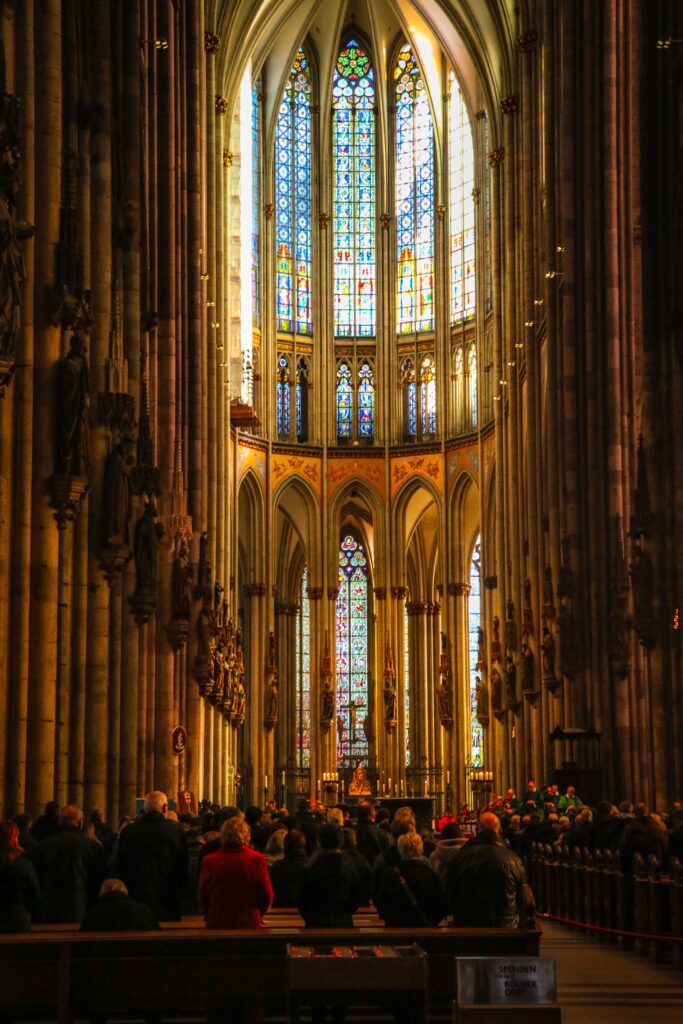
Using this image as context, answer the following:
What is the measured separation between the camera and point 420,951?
8.34m

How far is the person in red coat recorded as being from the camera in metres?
10.5

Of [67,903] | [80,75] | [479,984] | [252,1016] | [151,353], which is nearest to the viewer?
[479,984]

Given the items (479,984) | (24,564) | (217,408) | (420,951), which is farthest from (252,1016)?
(217,408)

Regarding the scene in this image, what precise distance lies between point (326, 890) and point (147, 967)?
2079 millimetres

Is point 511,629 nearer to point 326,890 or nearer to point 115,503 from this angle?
point 115,503

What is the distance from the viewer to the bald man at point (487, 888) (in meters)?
11.0

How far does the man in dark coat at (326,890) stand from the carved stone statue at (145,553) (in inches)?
543

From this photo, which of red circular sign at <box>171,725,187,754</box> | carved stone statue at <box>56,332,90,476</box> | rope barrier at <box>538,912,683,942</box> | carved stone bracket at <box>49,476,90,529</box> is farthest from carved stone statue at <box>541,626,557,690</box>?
carved stone bracket at <box>49,476,90,529</box>

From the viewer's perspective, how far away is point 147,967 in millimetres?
9180

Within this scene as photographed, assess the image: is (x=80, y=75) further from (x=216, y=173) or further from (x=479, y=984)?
(x=216, y=173)

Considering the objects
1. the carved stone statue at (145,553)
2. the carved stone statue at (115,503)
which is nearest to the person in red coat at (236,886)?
the carved stone statue at (115,503)

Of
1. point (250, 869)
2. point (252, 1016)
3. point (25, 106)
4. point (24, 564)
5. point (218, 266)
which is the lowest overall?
point (252, 1016)

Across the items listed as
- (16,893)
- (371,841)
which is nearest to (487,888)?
(16,893)

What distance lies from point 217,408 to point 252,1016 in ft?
123
